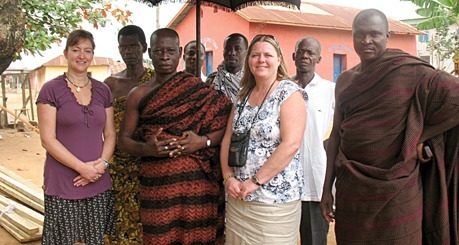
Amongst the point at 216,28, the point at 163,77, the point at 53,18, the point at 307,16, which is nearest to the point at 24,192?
the point at 53,18

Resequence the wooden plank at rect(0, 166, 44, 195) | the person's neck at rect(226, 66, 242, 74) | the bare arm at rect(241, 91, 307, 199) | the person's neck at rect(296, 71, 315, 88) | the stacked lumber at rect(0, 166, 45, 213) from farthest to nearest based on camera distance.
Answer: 1. the wooden plank at rect(0, 166, 44, 195)
2. the stacked lumber at rect(0, 166, 45, 213)
3. the person's neck at rect(226, 66, 242, 74)
4. the person's neck at rect(296, 71, 315, 88)
5. the bare arm at rect(241, 91, 307, 199)

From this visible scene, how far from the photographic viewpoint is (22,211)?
5359 millimetres

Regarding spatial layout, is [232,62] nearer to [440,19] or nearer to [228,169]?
[228,169]

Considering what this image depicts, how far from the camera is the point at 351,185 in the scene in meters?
2.50

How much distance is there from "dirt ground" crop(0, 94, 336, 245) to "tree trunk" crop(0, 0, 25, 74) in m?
6.52

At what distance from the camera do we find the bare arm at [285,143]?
253 centimetres

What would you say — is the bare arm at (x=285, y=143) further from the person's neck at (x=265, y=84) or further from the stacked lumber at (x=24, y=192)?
the stacked lumber at (x=24, y=192)

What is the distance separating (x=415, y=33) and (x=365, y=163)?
55.2ft

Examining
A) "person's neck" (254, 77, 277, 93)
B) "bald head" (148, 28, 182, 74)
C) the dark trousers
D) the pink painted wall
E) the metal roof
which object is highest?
the metal roof

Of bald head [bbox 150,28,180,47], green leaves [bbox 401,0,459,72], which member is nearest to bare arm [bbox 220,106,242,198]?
bald head [bbox 150,28,180,47]

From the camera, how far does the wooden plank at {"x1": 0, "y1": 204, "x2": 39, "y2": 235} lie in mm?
4785

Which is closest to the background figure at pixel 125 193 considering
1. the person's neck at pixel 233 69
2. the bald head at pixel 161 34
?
the bald head at pixel 161 34

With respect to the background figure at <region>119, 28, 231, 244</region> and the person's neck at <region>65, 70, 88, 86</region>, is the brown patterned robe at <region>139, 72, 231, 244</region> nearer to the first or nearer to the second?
the background figure at <region>119, 28, 231, 244</region>

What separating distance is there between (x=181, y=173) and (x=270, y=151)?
63 centimetres
